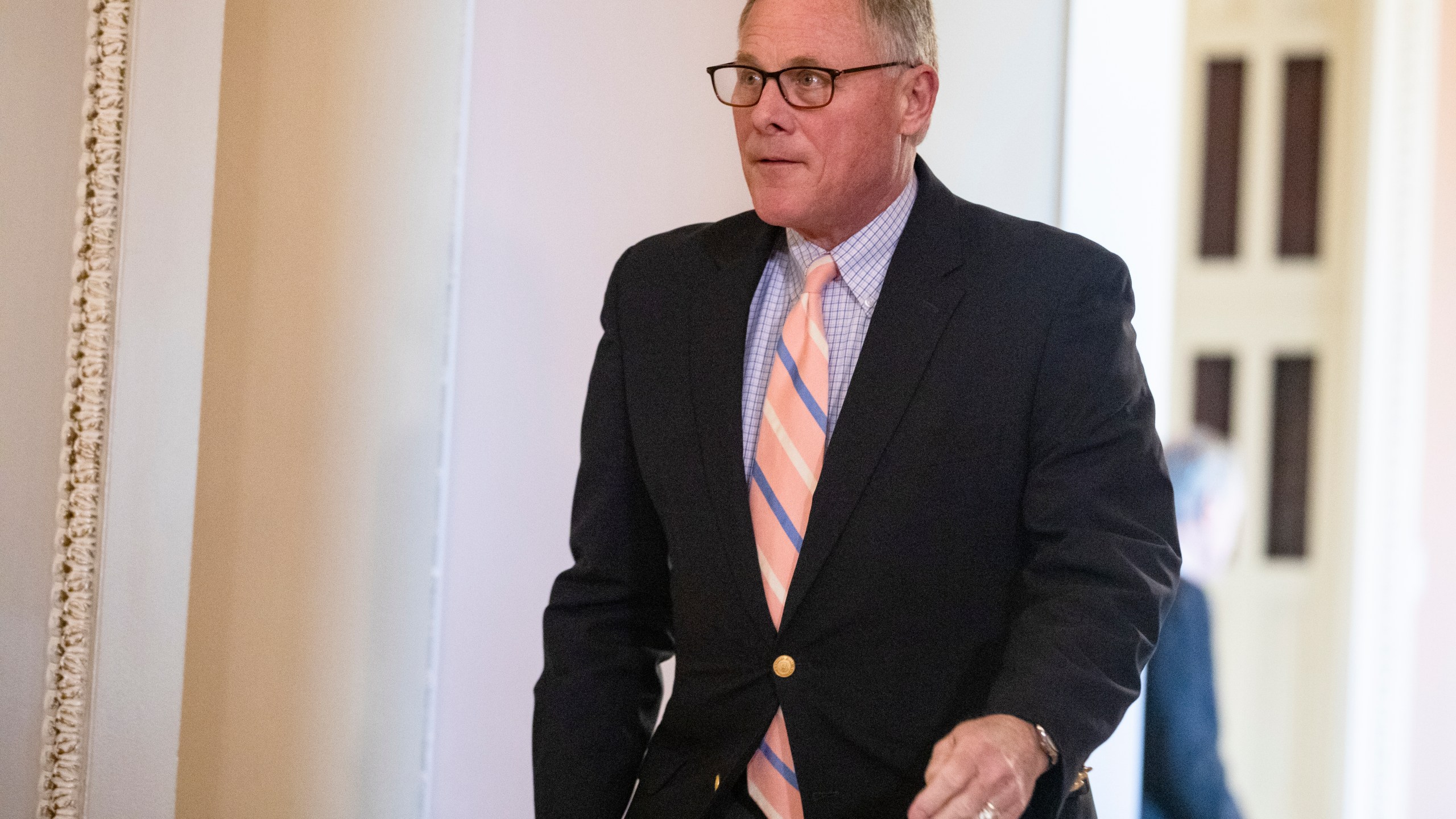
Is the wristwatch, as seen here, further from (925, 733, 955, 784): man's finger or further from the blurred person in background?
the blurred person in background

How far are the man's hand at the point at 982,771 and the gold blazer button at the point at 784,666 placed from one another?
22 cm

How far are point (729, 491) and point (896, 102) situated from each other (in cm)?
51

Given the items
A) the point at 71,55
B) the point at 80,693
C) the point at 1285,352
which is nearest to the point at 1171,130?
the point at 1285,352

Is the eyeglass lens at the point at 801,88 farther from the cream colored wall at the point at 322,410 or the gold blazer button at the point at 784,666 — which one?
the cream colored wall at the point at 322,410

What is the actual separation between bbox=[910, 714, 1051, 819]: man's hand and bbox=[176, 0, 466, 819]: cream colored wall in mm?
1294

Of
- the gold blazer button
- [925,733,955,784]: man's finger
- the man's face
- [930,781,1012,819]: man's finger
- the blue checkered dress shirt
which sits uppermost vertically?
the man's face

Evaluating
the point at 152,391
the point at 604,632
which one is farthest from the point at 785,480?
the point at 152,391

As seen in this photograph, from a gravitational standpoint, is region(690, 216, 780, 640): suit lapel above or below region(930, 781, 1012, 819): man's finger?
above

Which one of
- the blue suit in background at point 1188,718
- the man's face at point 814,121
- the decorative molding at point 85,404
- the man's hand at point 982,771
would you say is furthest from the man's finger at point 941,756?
the blue suit in background at point 1188,718

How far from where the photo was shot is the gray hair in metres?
1.43

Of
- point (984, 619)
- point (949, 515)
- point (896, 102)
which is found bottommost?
point (984, 619)

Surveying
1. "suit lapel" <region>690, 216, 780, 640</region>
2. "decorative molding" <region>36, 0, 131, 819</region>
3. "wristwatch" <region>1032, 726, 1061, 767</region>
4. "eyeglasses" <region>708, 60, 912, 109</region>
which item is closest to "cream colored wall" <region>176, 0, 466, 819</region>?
"decorative molding" <region>36, 0, 131, 819</region>

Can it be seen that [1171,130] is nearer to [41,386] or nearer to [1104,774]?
[1104,774]

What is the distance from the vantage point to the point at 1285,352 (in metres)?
2.46
